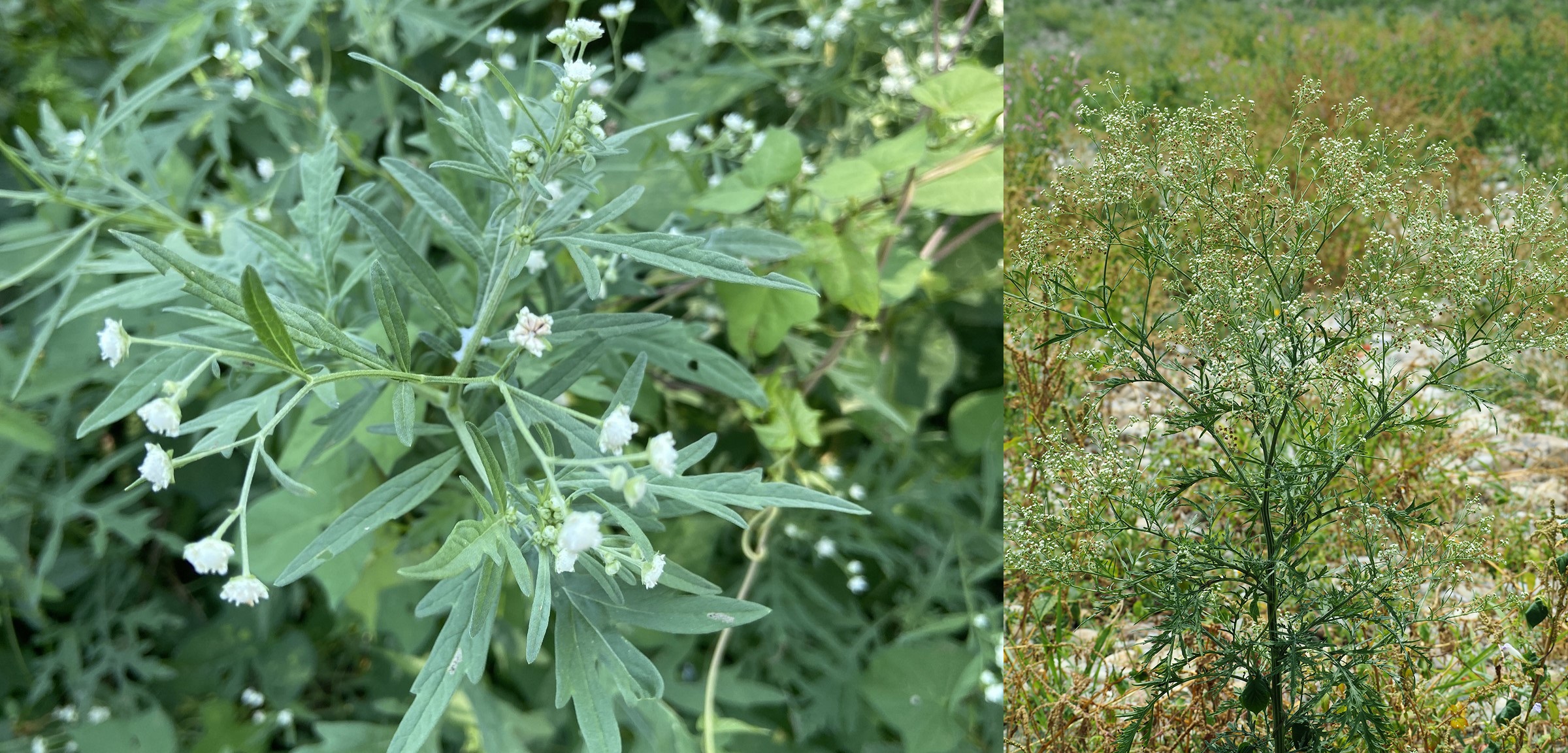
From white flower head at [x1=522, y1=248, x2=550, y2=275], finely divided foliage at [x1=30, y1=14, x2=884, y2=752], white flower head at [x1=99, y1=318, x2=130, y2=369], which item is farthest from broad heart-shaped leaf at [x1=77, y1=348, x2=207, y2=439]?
white flower head at [x1=522, y1=248, x2=550, y2=275]

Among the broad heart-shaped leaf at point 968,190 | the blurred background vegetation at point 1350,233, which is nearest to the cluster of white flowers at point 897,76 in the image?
the broad heart-shaped leaf at point 968,190

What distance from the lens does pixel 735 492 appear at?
1.84ft

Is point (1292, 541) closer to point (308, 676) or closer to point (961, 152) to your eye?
point (961, 152)

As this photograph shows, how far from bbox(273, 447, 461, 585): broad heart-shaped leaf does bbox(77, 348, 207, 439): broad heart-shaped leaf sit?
0.55 ft

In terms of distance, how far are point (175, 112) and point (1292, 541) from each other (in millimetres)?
1400

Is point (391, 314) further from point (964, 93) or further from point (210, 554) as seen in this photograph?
point (964, 93)

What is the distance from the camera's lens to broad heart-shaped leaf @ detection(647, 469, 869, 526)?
0.55 metres

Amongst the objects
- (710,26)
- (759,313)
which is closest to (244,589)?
(759,313)

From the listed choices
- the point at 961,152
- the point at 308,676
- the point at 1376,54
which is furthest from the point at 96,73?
the point at 1376,54

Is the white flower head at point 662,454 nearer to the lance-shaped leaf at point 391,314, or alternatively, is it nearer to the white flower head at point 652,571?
the white flower head at point 652,571

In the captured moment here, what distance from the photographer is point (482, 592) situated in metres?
0.54

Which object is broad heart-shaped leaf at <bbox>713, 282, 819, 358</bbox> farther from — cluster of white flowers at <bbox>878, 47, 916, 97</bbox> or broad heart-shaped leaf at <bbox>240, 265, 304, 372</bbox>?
broad heart-shaped leaf at <bbox>240, 265, 304, 372</bbox>

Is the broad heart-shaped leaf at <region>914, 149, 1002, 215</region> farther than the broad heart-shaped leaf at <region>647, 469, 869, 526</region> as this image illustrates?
Yes

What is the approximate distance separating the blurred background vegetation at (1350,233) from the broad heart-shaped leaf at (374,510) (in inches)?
15.3
